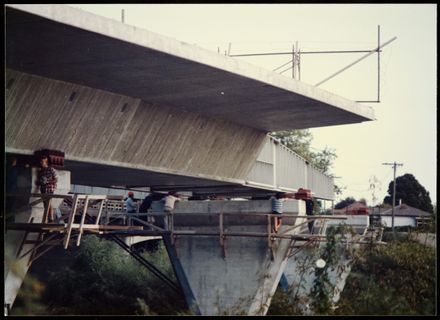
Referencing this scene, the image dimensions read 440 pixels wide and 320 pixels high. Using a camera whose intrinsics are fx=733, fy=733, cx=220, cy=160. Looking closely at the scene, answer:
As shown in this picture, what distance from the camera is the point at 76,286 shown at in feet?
123

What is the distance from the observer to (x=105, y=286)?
35.9 m

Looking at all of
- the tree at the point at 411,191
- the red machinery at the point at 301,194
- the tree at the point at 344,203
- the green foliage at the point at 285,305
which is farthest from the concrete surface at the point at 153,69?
the tree at the point at 344,203

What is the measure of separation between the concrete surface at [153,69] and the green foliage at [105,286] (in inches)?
493

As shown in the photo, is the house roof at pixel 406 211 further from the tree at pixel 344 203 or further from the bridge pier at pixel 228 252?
the bridge pier at pixel 228 252

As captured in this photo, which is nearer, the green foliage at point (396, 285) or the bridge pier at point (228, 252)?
the green foliage at point (396, 285)

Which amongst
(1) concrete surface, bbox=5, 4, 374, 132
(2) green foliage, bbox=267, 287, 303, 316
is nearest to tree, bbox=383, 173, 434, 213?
(1) concrete surface, bbox=5, 4, 374, 132

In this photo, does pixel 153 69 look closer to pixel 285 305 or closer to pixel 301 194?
pixel 285 305

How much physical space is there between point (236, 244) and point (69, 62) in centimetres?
1125

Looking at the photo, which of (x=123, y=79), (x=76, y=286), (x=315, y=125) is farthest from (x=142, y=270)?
A: (x=123, y=79)

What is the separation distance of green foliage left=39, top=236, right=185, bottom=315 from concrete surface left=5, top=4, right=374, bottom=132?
12531 mm

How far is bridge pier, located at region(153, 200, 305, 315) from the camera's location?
25.3m

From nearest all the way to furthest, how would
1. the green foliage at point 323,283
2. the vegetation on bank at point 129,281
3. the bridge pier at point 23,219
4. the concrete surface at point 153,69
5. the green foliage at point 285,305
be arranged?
the concrete surface at point 153,69
the green foliage at point 323,283
the green foliage at point 285,305
the bridge pier at point 23,219
the vegetation on bank at point 129,281

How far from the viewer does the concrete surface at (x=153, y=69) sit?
14570 millimetres

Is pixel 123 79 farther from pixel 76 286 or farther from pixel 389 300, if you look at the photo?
pixel 76 286
